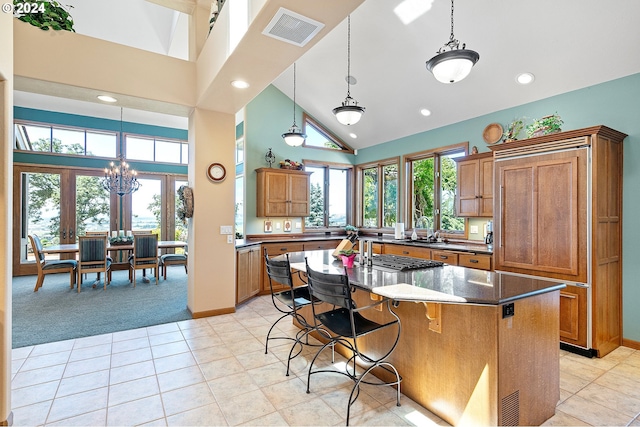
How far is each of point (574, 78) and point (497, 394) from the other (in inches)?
140

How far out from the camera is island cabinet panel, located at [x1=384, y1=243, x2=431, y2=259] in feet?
14.9

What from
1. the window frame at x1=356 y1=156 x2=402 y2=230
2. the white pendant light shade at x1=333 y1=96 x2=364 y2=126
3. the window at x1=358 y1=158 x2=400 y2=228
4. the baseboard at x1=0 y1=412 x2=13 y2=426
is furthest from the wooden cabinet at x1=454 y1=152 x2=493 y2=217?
the baseboard at x1=0 y1=412 x2=13 y2=426

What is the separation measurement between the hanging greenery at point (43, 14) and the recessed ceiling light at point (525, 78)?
4.94m

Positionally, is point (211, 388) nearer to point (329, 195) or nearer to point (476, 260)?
point (476, 260)

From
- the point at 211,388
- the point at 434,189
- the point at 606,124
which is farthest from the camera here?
the point at 434,189

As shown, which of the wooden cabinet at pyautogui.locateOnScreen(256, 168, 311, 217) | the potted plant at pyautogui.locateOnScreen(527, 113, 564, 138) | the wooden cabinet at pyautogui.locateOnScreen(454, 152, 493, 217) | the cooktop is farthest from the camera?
the wooden cabinet at pyautogui.locateOnScreen(256, 168, 311, 217)

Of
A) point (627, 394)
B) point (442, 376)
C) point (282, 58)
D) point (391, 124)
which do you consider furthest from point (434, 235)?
point (282, 58)

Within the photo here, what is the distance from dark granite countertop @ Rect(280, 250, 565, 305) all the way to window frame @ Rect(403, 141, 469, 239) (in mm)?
2648

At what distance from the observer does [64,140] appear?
6.91 metres

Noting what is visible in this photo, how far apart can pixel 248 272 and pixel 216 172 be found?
1.62 m

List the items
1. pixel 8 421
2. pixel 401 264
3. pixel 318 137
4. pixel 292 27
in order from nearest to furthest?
1. pixel 8 421
2. pixel 292 27
3. pixel 401 264
4. pixel 318 137

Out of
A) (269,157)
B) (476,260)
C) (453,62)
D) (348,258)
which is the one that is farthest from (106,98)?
(476,260)

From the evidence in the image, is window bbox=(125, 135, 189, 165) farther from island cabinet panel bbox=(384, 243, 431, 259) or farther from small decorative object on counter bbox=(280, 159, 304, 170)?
island cabinet panel bbox=(384, 243, 431, 259)

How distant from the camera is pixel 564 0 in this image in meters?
2.89
